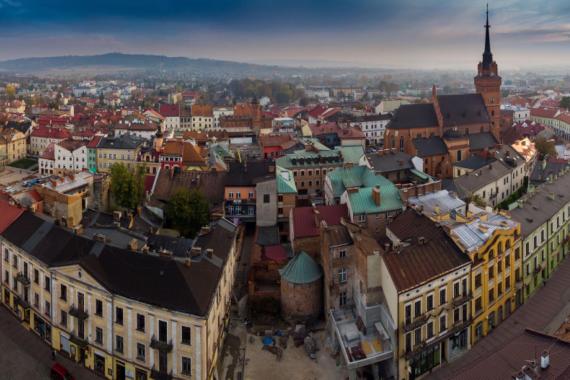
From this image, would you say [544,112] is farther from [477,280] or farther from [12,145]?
[12,145]

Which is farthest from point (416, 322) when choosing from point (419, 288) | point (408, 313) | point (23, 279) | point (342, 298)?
point (23, 279)

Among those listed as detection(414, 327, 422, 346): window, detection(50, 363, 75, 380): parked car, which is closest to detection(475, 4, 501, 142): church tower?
detection(414, 327, 422, 346): window

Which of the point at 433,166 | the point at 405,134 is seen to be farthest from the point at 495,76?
the point at 433,166

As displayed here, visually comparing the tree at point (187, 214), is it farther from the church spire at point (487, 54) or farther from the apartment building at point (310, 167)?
the church spire at point (487, 54)

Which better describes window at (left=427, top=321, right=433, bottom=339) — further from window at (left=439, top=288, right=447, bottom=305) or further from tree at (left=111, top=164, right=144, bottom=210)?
tree at (left=111, top=164, right=144, bottom=210)

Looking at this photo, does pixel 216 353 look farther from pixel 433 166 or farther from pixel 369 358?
pixel 433 166

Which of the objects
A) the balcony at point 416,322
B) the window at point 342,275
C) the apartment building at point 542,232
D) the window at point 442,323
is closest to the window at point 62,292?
the window at point 342,275
